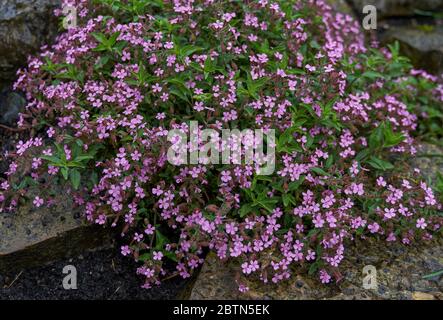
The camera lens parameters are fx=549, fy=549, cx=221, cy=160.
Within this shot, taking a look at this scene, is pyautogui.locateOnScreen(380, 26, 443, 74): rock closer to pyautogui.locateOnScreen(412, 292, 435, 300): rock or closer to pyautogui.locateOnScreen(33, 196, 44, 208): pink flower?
pyautogui.locateOnScreen(412, 292, 435, 300): rock

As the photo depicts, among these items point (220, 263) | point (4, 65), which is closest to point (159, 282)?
point (220, 263)

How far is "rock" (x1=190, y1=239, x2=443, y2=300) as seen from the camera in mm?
3162

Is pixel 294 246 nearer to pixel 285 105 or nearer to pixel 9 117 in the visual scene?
pixel 285 105

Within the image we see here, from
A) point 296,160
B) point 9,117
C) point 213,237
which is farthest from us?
point 9,117

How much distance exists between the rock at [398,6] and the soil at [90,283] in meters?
3.52

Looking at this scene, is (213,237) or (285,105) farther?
(285,105)

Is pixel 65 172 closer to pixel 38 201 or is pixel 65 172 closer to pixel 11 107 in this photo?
pixel 38 201

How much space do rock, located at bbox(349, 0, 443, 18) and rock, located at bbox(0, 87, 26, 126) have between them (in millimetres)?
3371

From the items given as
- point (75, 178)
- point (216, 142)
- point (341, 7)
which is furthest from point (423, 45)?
point (75, 178)

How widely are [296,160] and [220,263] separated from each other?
778 mm

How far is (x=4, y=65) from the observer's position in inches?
164

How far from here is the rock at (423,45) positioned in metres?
5.27

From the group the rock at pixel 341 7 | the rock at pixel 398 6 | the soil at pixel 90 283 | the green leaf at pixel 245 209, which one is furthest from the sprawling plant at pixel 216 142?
the rock at pixel 398 6

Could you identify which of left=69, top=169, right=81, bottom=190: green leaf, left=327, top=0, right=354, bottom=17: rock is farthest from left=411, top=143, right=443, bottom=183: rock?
left=69, top=169, right=81, bottom=190: green leaf
